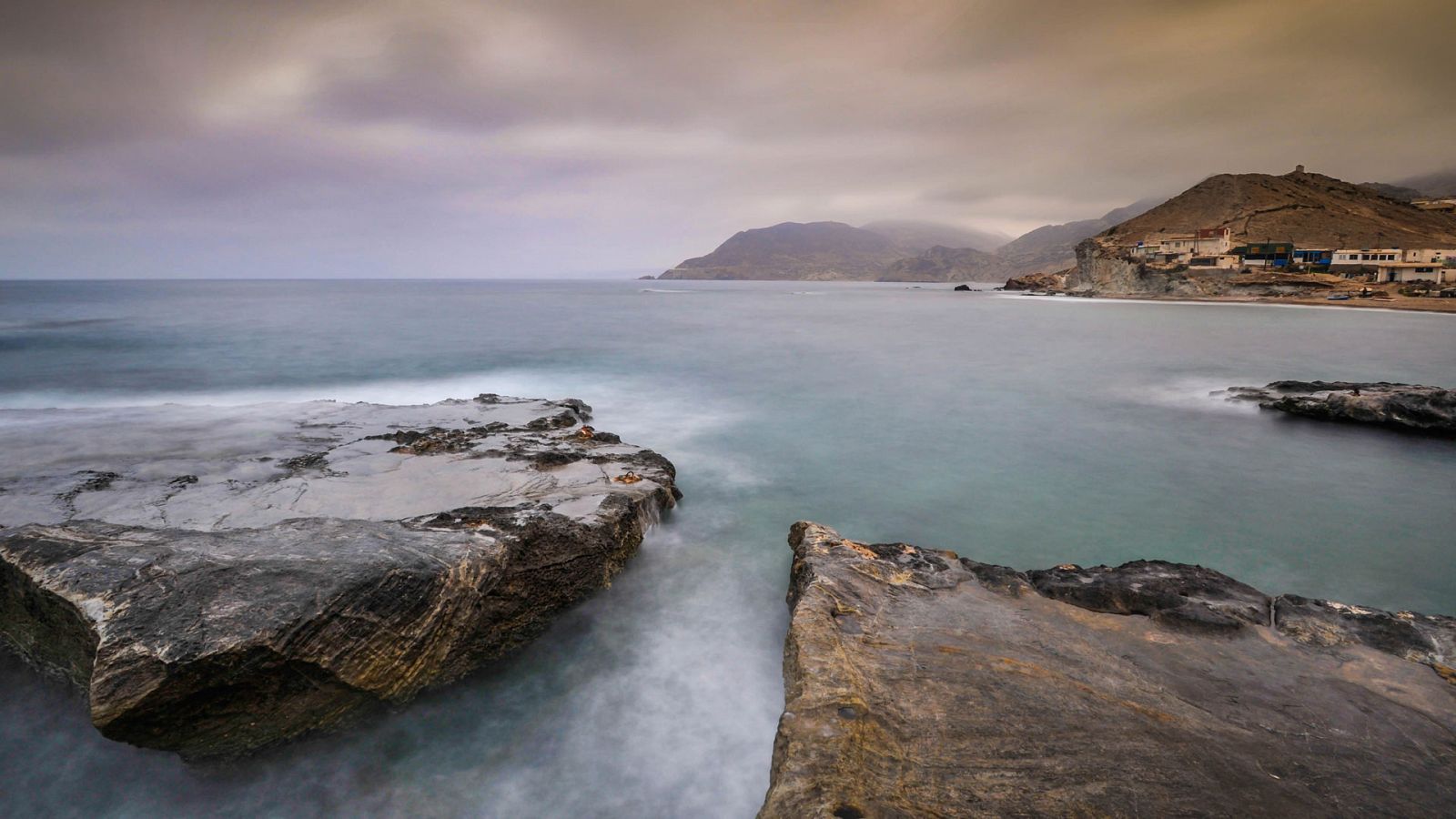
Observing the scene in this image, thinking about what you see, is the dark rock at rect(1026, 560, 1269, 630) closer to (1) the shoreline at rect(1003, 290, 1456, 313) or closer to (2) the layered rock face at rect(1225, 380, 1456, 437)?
(2) the layered rock face at rect(1225, 380, 1456, 437)

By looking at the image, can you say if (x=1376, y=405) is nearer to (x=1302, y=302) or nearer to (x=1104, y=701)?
(x=1104, y=701)

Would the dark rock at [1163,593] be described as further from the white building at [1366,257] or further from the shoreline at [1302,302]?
the white building at [1366,257]

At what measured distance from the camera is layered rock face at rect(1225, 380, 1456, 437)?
990 cm

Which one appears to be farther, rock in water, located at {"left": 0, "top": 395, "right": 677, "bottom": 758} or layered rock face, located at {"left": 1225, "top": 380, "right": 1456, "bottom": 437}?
layered rock face, located at {"left": 1225, "top": 380, "right": 1456, "bottom": 437}

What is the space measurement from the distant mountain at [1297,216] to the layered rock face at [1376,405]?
7199 centimetres

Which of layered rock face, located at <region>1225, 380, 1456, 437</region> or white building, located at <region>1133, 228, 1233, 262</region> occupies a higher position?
white building, located at <region>1133, 228, 1233, 262</region>

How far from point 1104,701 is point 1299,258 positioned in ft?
262

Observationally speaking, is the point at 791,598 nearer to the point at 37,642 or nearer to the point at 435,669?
the point at 435,669

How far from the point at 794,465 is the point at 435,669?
6196 millimetres


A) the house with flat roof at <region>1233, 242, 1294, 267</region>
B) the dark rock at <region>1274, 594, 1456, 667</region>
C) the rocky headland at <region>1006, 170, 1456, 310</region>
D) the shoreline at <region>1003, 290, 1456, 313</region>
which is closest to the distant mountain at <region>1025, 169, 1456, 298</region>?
the rocky headland at <region>1006, 170, 1456, 310</region>

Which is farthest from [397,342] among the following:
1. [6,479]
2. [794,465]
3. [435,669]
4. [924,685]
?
[924,685]

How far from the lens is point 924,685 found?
3326 millimetres

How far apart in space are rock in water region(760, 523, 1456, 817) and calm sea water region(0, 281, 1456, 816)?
1.16 m

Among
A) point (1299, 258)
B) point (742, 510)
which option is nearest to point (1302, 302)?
point (1299, 258)
